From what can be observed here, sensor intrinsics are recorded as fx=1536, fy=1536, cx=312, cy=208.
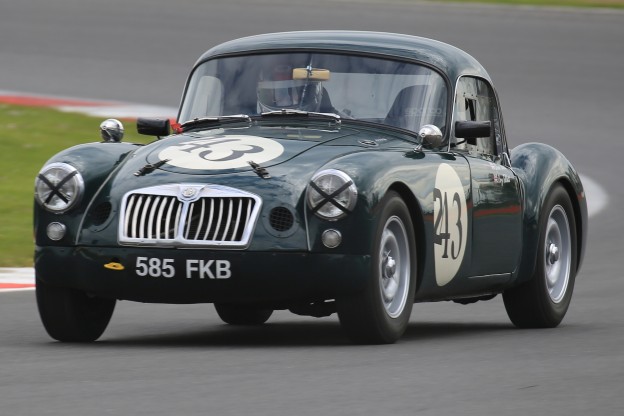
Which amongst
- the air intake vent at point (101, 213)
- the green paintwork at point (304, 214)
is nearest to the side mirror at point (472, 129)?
the green paintwork at point (304, 214)

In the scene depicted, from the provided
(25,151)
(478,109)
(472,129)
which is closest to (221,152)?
(472,129)

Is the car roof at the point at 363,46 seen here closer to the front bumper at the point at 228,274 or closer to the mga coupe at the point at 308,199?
the mga coupe at the point at 308,199

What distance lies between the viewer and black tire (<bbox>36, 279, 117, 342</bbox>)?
7344mm

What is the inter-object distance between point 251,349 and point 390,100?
1789mm

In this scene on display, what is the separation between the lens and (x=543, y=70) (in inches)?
927

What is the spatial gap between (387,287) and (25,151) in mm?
9665

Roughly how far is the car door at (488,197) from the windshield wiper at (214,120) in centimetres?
118

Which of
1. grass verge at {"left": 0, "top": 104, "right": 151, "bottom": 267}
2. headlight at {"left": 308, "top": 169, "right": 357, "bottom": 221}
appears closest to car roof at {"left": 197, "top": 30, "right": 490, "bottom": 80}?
headlight at {"left": 308, "top": 169, "right": 357, "bottom": 221}

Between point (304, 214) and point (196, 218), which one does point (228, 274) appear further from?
point (304, 214)

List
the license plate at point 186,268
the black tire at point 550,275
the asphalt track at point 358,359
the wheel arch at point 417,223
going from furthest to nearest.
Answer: the black tire at point 550,275 < the wheel arch at point 417,223 < the license plate at point 186,268 < the asphalt track at point 358,359

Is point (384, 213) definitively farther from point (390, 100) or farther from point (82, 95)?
point (82, 95)

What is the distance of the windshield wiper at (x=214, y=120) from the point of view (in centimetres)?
827

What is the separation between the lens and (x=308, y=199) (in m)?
6.95

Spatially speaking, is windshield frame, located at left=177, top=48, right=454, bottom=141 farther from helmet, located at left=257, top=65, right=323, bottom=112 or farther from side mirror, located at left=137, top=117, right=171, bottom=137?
side mirror, located at left=137, top=117, right=171, bottom=137
